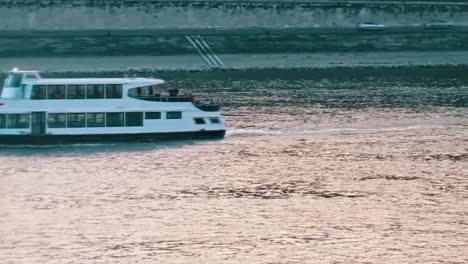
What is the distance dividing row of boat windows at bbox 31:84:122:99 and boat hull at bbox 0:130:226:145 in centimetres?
169

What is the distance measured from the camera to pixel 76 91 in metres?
53.5

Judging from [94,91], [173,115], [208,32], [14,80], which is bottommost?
[173,115]

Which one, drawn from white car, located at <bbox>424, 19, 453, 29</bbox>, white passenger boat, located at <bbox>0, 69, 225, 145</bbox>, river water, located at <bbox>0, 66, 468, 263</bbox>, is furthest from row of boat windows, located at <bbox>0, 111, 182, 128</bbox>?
white car, located at <bbox>424, 19, 453, 29</bbox>

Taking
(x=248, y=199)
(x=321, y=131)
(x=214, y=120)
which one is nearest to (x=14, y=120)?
(x=214, y=120)

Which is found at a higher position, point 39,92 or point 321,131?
point 39,92

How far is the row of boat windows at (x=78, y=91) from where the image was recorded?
53219mm

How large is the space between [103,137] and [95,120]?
776 mm

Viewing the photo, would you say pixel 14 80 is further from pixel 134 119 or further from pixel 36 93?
pixel 134 119

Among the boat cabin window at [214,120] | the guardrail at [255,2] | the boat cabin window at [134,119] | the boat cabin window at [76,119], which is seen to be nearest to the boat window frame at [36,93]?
the boat cabin window at [76,119]

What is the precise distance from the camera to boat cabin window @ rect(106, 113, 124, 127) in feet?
175

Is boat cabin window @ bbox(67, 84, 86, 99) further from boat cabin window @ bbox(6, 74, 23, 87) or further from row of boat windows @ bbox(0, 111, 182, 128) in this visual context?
boat cabin window @ bbox(6, 74, 23, 87)

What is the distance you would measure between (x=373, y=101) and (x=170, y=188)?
2648 centimetres

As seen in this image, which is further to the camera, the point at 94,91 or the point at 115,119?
the point at 94,91

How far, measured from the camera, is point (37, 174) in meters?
45.7
